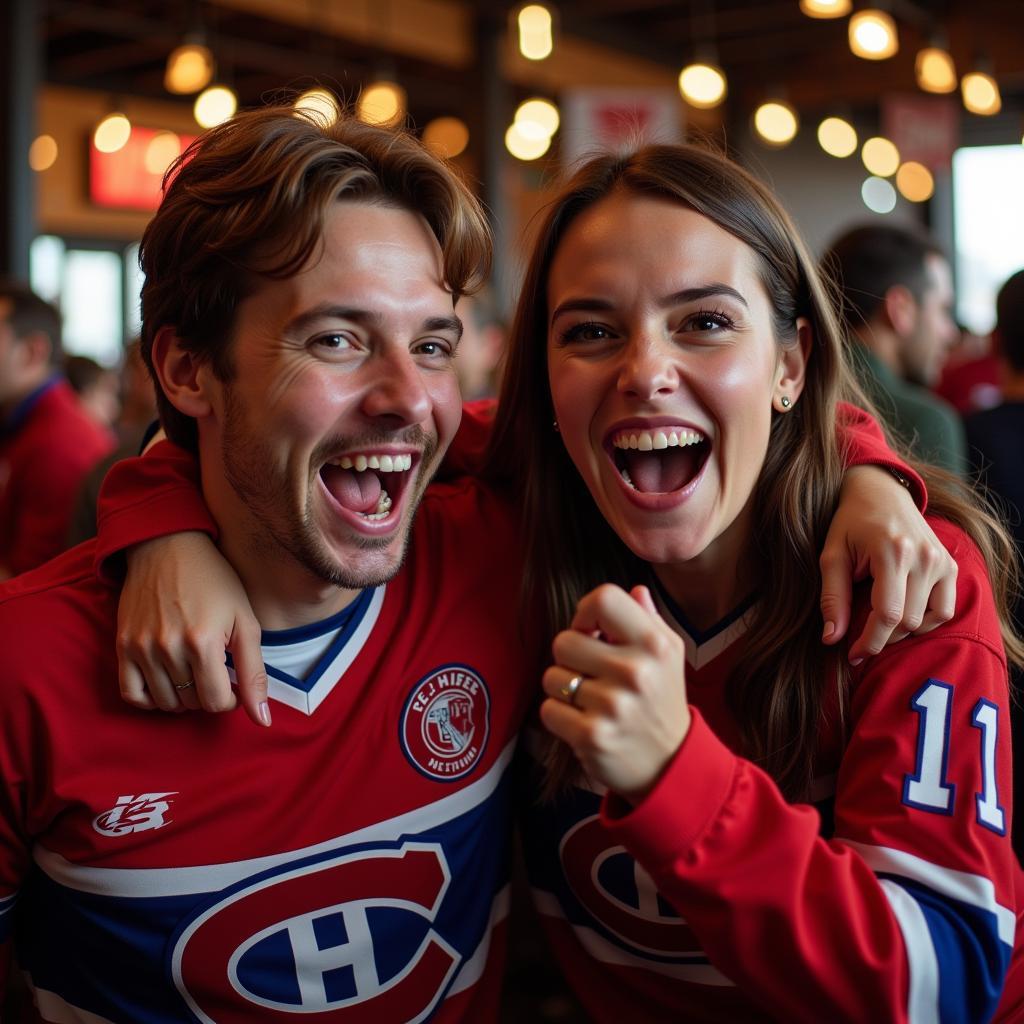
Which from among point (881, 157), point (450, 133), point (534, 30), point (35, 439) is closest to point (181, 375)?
point (35, 439)

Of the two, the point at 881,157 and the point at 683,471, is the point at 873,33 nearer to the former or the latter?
the point at 881,157

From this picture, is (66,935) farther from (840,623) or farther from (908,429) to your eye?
(908,429)

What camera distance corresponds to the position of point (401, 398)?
1.56 metres

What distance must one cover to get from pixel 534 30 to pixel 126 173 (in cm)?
558

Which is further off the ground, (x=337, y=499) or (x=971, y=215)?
(x=971, y=215)

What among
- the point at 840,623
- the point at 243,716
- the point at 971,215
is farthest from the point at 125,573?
the point at 971,215

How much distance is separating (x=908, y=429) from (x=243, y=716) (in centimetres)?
204

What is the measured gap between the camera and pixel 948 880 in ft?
3.92

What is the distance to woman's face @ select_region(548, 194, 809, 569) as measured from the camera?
152 cm

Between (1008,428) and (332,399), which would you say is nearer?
(332,399)

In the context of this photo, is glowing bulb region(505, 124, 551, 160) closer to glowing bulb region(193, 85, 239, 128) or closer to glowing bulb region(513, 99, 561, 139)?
glowing bulb region(513, 99, 561, 139)

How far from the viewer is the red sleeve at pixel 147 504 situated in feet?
5.16

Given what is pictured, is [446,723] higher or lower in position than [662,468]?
lower

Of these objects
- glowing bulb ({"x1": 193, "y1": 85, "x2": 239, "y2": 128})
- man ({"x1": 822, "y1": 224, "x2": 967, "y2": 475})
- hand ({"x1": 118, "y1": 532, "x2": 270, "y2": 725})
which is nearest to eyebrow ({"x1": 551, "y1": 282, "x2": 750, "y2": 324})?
hand ({"x1": 118, "y1": 532, "x2": 270, "y2": 725})
